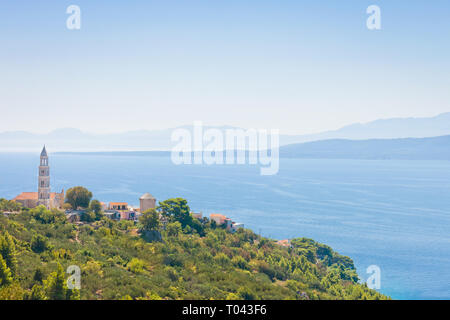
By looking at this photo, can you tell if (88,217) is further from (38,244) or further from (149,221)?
(38,244)

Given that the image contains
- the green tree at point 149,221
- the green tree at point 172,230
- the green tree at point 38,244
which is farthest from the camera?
the green tree at point 172,230

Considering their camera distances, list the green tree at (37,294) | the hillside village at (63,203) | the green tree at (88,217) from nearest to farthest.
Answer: the green tree at (37,294), the green tree at (88,217), the hillside village at (63,203)

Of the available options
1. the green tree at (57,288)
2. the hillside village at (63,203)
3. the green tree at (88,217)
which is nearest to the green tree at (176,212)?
the hillside village at (63,203)

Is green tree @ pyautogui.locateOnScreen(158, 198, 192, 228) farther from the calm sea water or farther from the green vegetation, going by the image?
the calm sea water

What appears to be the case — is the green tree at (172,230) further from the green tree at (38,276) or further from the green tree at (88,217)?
the green tree at (38,276)

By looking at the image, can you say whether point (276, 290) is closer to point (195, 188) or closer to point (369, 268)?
point (369, 268)

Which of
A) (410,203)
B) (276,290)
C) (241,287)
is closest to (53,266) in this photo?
(241,287)
